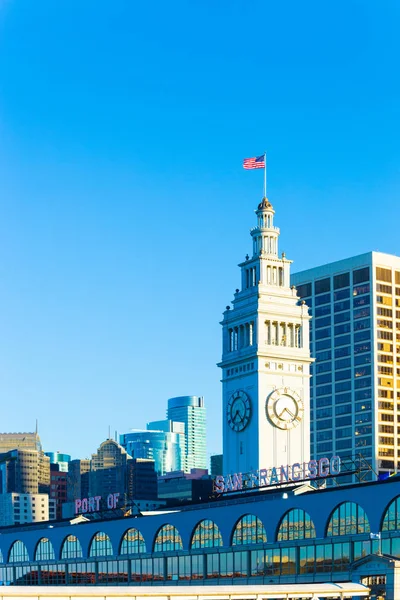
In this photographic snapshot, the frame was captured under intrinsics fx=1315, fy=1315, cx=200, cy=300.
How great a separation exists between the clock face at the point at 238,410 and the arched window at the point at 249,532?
48734 millimetres

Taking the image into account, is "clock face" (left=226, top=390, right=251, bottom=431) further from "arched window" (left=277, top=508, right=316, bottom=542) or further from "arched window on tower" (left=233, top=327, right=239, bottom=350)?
"arched window" (left=277, top=508, right=316, bottom=542)

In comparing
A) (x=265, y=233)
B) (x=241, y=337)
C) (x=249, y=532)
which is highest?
(x=265, y=233)

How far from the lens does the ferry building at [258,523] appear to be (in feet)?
389

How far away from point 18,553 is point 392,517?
8283cm

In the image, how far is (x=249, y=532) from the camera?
13900cm

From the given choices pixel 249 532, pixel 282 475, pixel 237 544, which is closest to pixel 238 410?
pixel 282 475

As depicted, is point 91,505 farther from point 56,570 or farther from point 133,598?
point 133,598

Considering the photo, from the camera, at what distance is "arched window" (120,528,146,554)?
159 m

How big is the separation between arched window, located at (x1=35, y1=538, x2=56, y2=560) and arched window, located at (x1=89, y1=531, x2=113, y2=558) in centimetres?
1028

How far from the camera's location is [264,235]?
19650 centimetres

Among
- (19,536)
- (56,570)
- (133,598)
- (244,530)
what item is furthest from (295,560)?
(19,536)

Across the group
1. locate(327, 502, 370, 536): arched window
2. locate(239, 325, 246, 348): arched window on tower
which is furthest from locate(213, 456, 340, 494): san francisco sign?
locate(239, 325, 246, 348): arched window on tower

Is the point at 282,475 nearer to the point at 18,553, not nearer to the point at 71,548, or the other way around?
the point at 71,548

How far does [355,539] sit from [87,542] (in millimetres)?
57509
